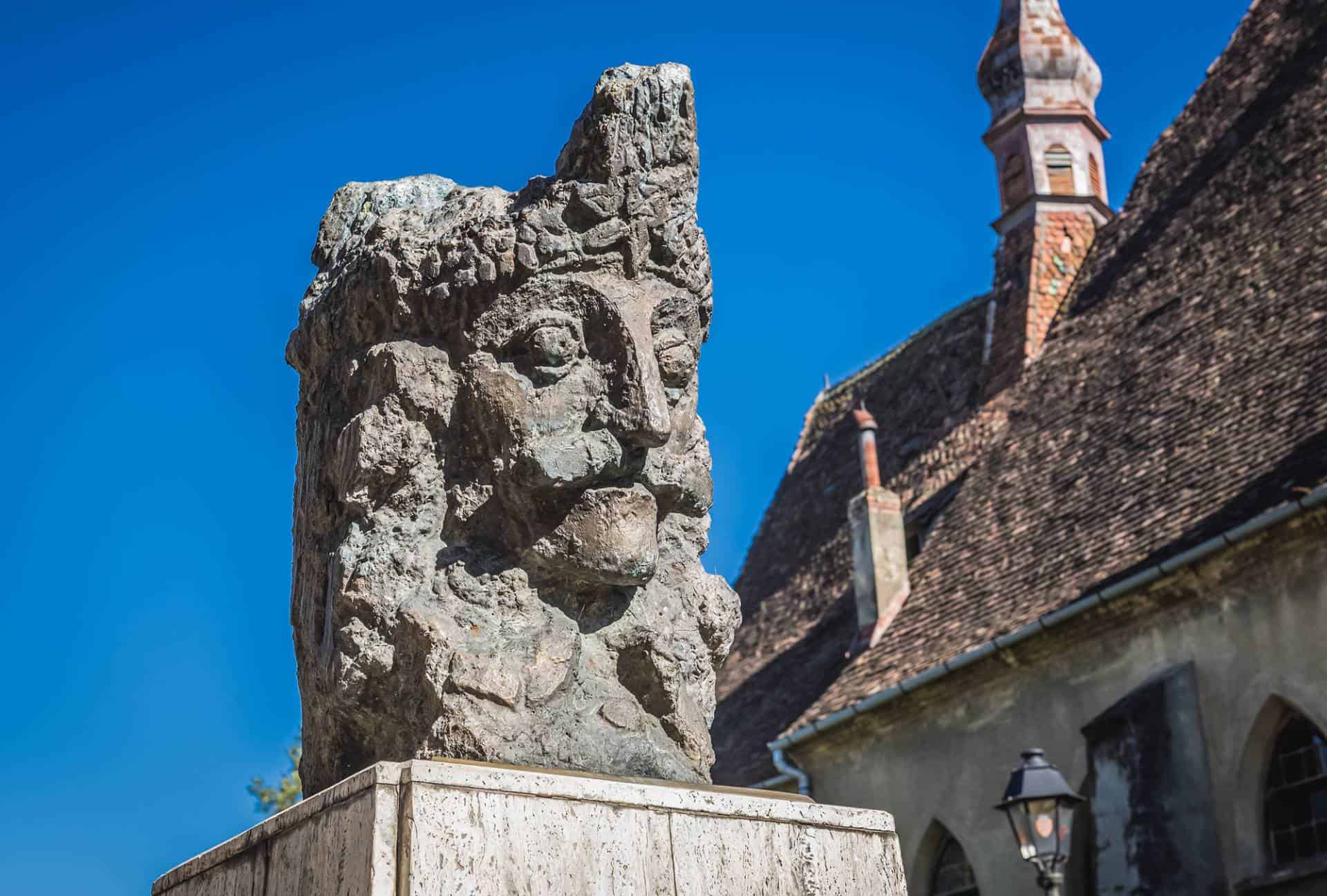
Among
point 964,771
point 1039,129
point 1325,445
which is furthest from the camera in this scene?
point 1039,129

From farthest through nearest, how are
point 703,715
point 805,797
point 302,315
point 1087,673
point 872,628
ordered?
point 872,628 < point 1087,673 < point 302,315 < point 703,715 < point 805,797

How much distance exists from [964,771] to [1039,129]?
11512mm

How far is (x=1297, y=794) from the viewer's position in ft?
43.6

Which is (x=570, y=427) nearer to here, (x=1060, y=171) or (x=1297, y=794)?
(x=1297, y=794)

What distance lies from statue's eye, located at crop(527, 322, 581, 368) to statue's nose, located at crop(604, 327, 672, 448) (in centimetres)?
14

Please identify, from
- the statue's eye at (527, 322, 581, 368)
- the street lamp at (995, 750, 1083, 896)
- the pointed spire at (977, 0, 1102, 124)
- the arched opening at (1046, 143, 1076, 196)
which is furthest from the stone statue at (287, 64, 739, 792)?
the pointed spire at (977, 0, 1102, 124)

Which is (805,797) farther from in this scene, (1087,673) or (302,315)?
(1087,673)

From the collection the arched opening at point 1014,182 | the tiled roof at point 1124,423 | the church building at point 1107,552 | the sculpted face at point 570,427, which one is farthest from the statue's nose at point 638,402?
the arched opening at point 1014,182

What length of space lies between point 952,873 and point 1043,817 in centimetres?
722

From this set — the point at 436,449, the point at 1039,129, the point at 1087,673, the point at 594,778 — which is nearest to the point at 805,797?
the point at 594,778

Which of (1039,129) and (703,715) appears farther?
(1039,129)

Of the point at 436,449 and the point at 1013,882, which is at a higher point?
the point at 1013,882

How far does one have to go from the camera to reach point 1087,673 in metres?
14.9

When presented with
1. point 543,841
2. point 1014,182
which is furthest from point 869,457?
point 543,841
